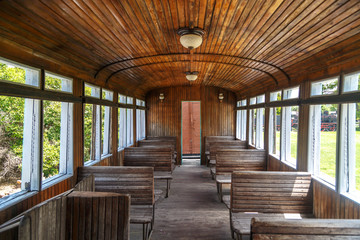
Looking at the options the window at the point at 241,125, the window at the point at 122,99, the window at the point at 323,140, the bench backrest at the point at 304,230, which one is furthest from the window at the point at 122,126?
the bench backrest at the point at 304,230

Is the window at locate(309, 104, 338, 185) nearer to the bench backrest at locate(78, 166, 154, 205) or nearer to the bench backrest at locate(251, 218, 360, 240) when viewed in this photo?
the bench backrest at locate(251, 218, 360, 240)

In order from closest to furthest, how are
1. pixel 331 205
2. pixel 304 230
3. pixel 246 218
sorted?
1. pixel 304 230
2. pixel 331 205
3. pixel 246 218

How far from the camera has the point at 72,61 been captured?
3.56m

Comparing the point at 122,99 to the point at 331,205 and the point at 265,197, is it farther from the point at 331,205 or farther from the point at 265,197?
the point at 331,205

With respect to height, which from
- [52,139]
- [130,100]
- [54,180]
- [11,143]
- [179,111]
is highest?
[130,100]

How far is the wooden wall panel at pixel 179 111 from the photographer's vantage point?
938cm

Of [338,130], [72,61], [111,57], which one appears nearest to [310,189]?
[338,130]

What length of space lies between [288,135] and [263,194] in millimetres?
2100

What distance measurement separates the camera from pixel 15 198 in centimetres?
262

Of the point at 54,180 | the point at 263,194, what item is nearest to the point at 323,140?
the point at 263,194

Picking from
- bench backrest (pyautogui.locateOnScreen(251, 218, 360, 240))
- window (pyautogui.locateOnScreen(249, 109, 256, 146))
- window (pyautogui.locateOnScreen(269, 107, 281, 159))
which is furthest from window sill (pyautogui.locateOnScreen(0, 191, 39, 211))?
window (pyautogui.locateOnScreen(249, 109, 256, 146))

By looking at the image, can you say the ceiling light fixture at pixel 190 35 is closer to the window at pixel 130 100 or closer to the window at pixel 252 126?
the window at pixel 130 100

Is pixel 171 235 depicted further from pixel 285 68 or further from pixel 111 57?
pixel 285 68

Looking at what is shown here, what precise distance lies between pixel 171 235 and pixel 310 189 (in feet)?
7.49
